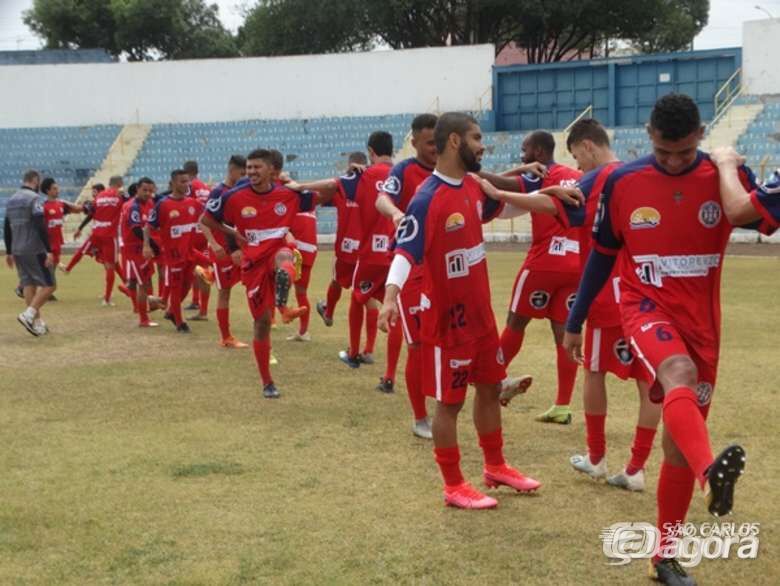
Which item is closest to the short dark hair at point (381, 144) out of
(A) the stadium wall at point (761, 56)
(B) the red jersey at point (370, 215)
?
(B) the red jersey at point (370, 215)

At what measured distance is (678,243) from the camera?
4.89 meters

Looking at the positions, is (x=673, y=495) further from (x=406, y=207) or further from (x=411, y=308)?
(x=406, y=207)

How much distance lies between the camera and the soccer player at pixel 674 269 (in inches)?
189

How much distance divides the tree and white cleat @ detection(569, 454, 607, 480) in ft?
203

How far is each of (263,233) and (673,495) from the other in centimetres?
591

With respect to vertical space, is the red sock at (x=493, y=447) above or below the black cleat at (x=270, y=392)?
above

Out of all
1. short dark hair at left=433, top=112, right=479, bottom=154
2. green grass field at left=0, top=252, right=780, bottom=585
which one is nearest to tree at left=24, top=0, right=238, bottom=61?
green grass field at left=0, top=252, right=780, bottom=585

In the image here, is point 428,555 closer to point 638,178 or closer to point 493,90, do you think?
point 638,178

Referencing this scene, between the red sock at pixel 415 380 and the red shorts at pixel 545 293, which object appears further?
the red shorts at pixel 545 293

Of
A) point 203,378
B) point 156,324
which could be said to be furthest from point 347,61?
point 203,378

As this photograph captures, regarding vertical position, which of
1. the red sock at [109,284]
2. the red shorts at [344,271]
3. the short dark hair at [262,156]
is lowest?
the red sock at [109,284]

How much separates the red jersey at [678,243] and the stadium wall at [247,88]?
37.1 meters

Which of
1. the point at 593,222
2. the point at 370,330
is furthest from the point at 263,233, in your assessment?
the point at 593,222

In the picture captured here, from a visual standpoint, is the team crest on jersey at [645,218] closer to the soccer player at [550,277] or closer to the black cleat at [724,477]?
the black cleat at [724,477]
